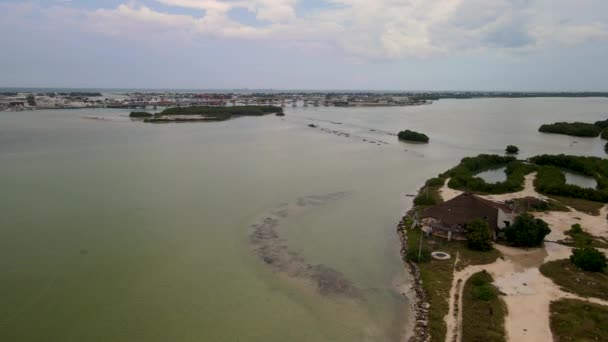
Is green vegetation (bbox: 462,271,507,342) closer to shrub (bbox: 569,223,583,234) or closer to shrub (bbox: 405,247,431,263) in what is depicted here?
shrub (bbox: 405,247,431,263)

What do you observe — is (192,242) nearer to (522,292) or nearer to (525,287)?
(522,292)

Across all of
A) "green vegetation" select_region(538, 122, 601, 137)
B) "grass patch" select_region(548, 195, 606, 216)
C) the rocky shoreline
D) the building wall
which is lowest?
the rocky shoreline

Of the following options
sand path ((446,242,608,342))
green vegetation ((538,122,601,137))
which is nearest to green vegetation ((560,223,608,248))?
sand path ((446,242,608,342))

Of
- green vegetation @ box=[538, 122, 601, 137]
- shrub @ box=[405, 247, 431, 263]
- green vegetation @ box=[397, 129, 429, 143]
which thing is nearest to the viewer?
shrub @ box=[405, 247, 431, 263]

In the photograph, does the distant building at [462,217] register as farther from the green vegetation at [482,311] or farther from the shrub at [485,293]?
the shrub at [485,293]

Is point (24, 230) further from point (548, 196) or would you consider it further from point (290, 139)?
point (290, 139)

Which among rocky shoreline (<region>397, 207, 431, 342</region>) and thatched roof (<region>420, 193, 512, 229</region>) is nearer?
rocky shoreline (<region>397, 207, 431, 342</region>)

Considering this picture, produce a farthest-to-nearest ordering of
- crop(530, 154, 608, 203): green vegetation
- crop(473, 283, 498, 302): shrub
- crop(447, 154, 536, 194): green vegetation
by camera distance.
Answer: crop(447, 154, 536, 194): green vegetation → crop(530, 154, 608, 203): green vegetation → crop(473, 283, 498, 302): shrub

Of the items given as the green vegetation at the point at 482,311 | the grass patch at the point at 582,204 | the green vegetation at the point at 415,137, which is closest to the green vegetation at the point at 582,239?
the grass patch at the point at 582,204
